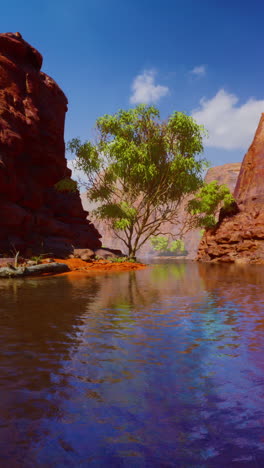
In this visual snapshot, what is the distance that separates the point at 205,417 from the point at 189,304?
203 inches

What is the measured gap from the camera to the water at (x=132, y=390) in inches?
83.3

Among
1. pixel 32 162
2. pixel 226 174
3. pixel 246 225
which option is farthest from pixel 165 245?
pixel 32 162

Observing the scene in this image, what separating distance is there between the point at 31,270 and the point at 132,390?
43.5ft

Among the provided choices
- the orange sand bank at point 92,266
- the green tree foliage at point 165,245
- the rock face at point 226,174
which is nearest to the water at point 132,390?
the orange sand bank at point 92,266

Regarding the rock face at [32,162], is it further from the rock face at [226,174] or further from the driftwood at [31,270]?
the rock face at [226,174]

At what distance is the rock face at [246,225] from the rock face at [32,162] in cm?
1656

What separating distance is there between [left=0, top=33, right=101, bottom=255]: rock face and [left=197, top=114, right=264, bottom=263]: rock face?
16.6m

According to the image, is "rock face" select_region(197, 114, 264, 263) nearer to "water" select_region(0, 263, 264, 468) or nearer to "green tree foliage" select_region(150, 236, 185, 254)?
"water" select_region(0, 263, 264, 468)

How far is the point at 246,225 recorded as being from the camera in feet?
124

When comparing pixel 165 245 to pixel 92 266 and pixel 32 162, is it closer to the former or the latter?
pixel 32 162

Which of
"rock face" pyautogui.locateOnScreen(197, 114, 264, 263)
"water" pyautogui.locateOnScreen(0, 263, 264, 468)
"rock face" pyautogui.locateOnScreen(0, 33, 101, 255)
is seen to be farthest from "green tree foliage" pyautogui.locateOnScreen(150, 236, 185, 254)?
"water" pyautogui.locateOnScreen(0, 263, 264, 468)

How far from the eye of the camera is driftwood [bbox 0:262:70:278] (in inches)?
564

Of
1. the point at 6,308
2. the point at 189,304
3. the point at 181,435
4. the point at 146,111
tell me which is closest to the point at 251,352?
the point at 181,435

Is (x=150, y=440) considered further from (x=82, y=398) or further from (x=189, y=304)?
(x=189, y=304)
